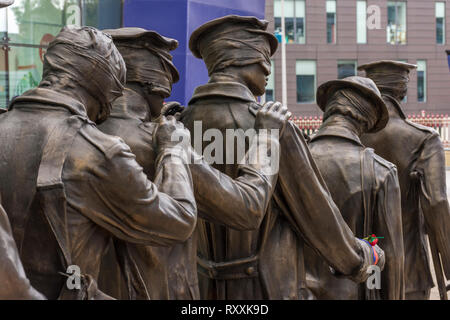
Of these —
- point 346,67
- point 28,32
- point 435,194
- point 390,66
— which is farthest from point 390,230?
point 346,67

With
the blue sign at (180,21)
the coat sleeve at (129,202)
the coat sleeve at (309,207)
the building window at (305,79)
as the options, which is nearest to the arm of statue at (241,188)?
the coat sleeve at (309,207)

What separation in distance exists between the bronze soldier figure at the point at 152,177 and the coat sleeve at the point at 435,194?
258 cm

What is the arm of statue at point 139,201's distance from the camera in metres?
2.64

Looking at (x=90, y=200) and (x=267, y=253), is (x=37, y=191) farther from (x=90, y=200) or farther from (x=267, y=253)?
(x=267, y=253)

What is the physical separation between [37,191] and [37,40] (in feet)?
23.1

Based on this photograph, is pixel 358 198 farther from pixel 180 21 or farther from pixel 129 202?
pixel 180 21

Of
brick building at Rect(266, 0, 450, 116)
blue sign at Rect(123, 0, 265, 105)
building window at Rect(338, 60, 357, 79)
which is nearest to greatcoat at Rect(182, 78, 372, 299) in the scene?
blue sign at Rect(123, 0, 265, 105)

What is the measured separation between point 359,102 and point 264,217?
1.36 m

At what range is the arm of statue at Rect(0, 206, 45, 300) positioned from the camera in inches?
80.9

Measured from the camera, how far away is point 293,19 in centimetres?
3306

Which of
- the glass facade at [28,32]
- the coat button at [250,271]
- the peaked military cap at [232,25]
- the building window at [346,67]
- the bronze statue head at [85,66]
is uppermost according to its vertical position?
the building window at [346,67]

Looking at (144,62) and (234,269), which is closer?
(144,62)

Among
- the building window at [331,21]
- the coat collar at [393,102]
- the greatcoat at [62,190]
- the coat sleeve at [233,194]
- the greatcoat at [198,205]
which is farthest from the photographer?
the building window at [331,21]

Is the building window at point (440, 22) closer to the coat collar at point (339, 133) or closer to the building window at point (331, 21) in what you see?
the building window at point (331, 21)
